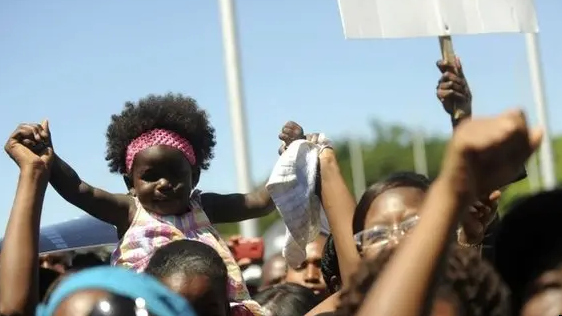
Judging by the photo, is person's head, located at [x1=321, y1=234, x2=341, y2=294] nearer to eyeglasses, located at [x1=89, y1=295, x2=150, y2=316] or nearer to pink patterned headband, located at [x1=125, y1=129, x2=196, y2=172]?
pink patterned headband, located at [x1=125, y1=129, x2=196, y2=172]

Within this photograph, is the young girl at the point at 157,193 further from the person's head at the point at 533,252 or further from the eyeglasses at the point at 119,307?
the person's head at the point at 533,252

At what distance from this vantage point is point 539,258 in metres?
2.14

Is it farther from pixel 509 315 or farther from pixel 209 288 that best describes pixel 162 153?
pixel 509 315

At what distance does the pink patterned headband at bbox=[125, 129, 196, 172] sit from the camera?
3840mm

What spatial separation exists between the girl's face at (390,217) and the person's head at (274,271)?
10.2 ft

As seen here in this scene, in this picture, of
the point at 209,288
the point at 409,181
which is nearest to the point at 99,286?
the point at 209,288

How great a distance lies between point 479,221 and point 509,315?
89 cm

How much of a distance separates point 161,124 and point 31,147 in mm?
804

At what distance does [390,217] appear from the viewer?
10.3ft

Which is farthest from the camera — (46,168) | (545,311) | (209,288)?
(46,168)

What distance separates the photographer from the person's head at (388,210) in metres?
3.02

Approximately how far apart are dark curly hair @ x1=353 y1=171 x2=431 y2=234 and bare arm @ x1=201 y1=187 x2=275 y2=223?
0.75m

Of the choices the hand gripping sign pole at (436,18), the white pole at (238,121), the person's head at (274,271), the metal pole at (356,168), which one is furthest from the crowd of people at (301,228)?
the metal pole at (356,168)

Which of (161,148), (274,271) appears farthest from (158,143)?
(274,271)
